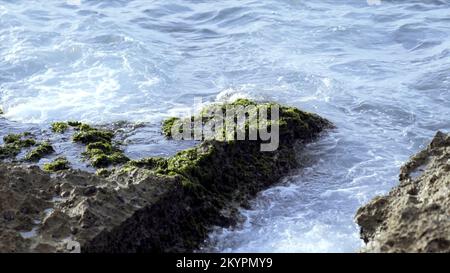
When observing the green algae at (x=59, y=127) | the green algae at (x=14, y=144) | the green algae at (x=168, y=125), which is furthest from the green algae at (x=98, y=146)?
the green algae at (x=168, y=125)

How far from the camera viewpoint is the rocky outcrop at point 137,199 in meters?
6.32

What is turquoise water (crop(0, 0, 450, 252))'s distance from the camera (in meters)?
8.31

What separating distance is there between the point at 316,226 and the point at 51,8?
12.9 m

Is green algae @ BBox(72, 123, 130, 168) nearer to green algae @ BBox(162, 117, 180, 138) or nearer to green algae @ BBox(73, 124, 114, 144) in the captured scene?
green algae @ BBox(73, 124, 114, 144)

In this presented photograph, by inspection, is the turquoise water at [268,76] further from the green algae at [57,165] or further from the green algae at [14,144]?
the green algae at [14,144]

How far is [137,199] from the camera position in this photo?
270 inches

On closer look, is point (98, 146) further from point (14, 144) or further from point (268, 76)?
point (268, 76)

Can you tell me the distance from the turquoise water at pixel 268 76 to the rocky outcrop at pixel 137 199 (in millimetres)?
296

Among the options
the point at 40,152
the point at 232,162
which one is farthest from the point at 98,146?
the point at 232,162

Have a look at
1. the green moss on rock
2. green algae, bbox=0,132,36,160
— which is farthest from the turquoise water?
green algae, bbox=0,132,36,160

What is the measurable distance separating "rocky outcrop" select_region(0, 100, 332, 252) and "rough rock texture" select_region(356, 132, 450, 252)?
1.92m

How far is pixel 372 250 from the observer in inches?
221

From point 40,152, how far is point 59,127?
1078 millimetres
